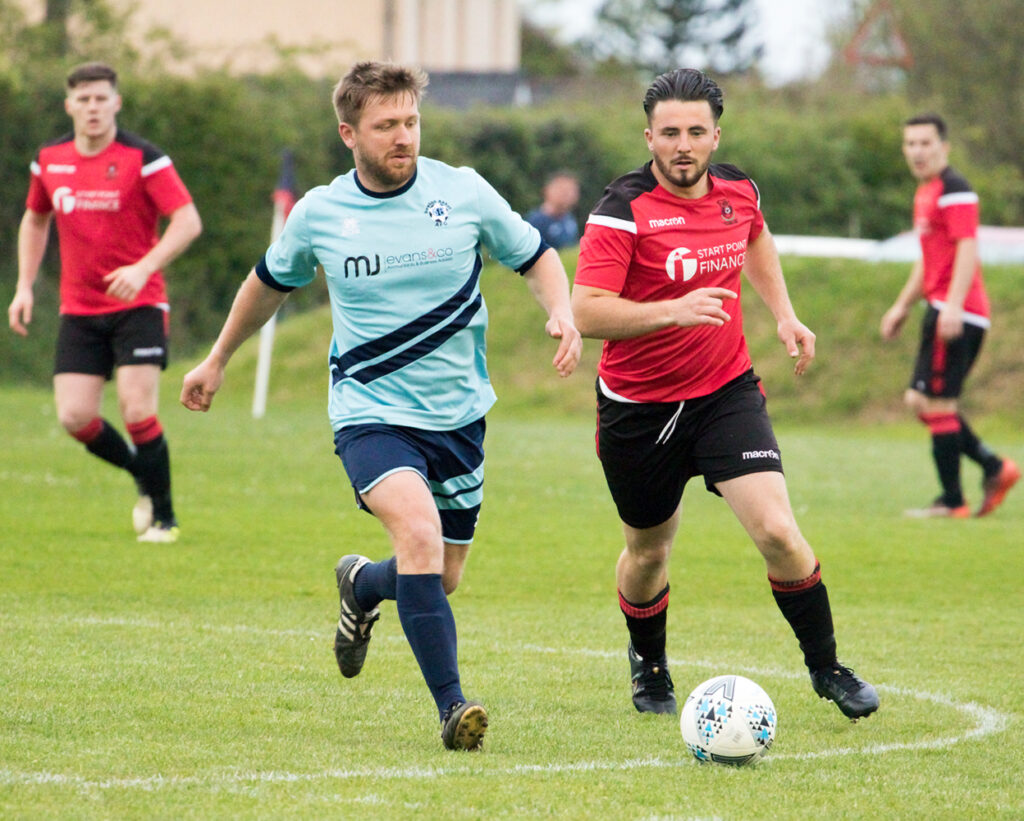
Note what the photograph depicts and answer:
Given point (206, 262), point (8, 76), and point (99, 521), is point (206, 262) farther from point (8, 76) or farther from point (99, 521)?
point (99, 521)

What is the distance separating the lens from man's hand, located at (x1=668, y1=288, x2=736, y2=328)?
206 inches

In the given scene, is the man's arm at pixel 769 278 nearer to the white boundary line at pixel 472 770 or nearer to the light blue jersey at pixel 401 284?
the light blue jersey at pixel 401 284

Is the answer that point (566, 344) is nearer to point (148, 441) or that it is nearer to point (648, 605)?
point (648, 605)

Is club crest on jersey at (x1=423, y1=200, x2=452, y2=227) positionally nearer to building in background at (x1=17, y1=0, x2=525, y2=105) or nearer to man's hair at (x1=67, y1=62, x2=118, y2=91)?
man's hair at (x1=67, y1=62, x2=118, y2=91)

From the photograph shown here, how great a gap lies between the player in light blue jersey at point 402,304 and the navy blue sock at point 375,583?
11.1 inches

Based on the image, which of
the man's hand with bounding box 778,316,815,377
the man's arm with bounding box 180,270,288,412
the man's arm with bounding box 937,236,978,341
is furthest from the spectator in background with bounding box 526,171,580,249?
the man's arm with bounding box 180,270,288,412

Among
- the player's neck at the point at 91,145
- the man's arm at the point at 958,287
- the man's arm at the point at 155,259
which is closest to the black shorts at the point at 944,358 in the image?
the man's arm at the point at 958,287

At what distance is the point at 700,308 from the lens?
524 centimetres

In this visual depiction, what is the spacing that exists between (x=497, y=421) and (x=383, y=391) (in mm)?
17034

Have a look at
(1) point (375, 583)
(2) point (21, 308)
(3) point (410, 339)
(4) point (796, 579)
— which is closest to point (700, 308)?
(3) point (410, 339)

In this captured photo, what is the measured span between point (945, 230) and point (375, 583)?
748cm

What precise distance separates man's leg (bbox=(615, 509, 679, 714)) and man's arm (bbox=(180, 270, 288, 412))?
61.2 inches

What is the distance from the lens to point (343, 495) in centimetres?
1284

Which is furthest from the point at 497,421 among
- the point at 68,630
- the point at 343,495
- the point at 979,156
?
the point at 979,156
